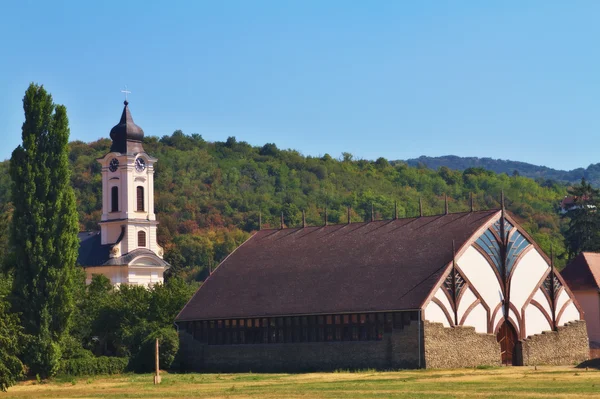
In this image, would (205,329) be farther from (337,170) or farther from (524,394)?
(337,170)

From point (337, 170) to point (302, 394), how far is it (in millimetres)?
139878

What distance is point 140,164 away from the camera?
11169 cm

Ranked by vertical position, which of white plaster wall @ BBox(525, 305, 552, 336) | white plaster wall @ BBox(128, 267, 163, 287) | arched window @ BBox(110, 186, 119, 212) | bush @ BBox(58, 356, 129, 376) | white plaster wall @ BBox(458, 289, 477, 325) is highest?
arched window @ BBox(110, 186, 119, 212)

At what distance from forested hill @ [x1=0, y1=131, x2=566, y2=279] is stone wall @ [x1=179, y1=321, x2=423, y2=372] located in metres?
53.4

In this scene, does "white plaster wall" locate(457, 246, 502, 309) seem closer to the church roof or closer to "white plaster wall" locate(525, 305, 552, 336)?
"white plaster wall" locate(525, 305, 552, 336)

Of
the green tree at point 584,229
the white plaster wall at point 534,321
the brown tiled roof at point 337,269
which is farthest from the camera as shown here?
the green tree at point 584,229

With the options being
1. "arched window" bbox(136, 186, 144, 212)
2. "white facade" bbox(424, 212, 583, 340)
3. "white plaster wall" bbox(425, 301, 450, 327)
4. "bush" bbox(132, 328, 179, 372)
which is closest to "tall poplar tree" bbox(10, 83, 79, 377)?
"bush" bbox(132, 328, 179, 372)

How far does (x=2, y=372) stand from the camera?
51969 mm

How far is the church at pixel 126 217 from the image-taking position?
110688mm

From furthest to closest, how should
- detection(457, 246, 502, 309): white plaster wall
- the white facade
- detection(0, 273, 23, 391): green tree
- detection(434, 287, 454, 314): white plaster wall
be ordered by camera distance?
detection(457, 246, 502, 309): white plaster wall, the white facade, detection(434, 287, 454, 314): white plaster wall, detection(0, 273, 23, 391): green tree

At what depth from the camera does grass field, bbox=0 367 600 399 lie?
151 feet

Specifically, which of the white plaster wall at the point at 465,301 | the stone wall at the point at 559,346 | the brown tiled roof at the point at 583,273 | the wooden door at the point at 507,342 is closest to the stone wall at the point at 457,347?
the white plaster wall at the point at 465,301

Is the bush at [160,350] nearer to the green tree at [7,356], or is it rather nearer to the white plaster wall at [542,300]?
the green tree at [7,356]

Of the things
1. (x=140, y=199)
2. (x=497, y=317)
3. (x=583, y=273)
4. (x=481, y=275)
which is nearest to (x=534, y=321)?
(x=497, y=317)
